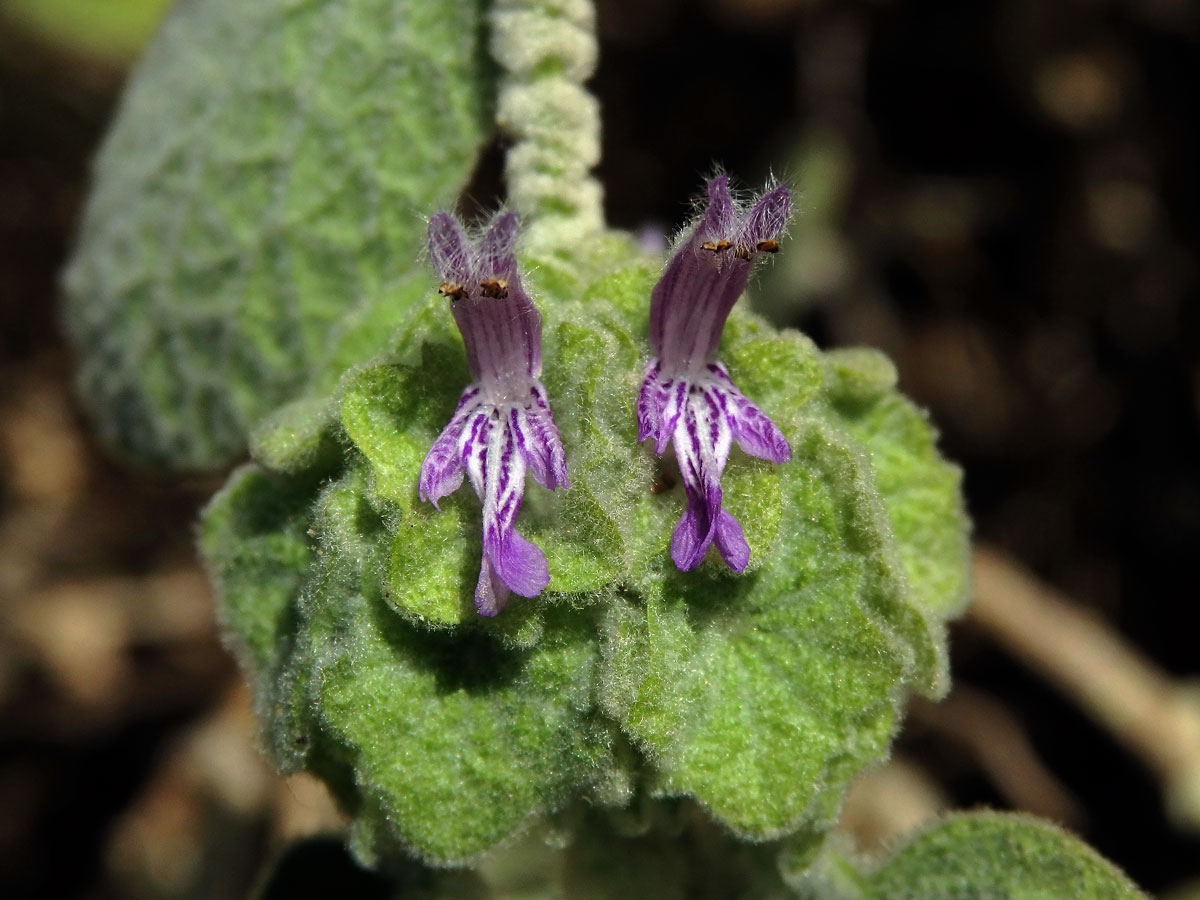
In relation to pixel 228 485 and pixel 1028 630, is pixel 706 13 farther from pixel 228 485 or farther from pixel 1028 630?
pixel 228 485

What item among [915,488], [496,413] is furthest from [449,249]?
[915,488]

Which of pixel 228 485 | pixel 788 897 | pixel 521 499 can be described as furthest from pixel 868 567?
pixel 228 485

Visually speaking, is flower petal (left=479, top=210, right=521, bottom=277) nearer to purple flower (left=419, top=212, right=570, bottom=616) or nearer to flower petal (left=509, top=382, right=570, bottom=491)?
purple flower (left=419, top=212, right=570, bottom=616)

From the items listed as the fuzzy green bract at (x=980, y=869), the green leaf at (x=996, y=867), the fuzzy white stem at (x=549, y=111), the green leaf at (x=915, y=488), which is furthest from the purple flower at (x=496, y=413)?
the green leaf at (x=996, y=867)

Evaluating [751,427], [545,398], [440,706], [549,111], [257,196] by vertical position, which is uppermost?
[549,111]

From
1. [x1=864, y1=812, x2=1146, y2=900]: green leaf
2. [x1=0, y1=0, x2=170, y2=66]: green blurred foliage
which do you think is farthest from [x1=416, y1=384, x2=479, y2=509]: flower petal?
[x1=0, y1=0, x2=170, y2=66]: green blurred foliage

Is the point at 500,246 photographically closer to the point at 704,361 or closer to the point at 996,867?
the point at 704,361

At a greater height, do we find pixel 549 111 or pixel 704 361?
pixel 549 111
